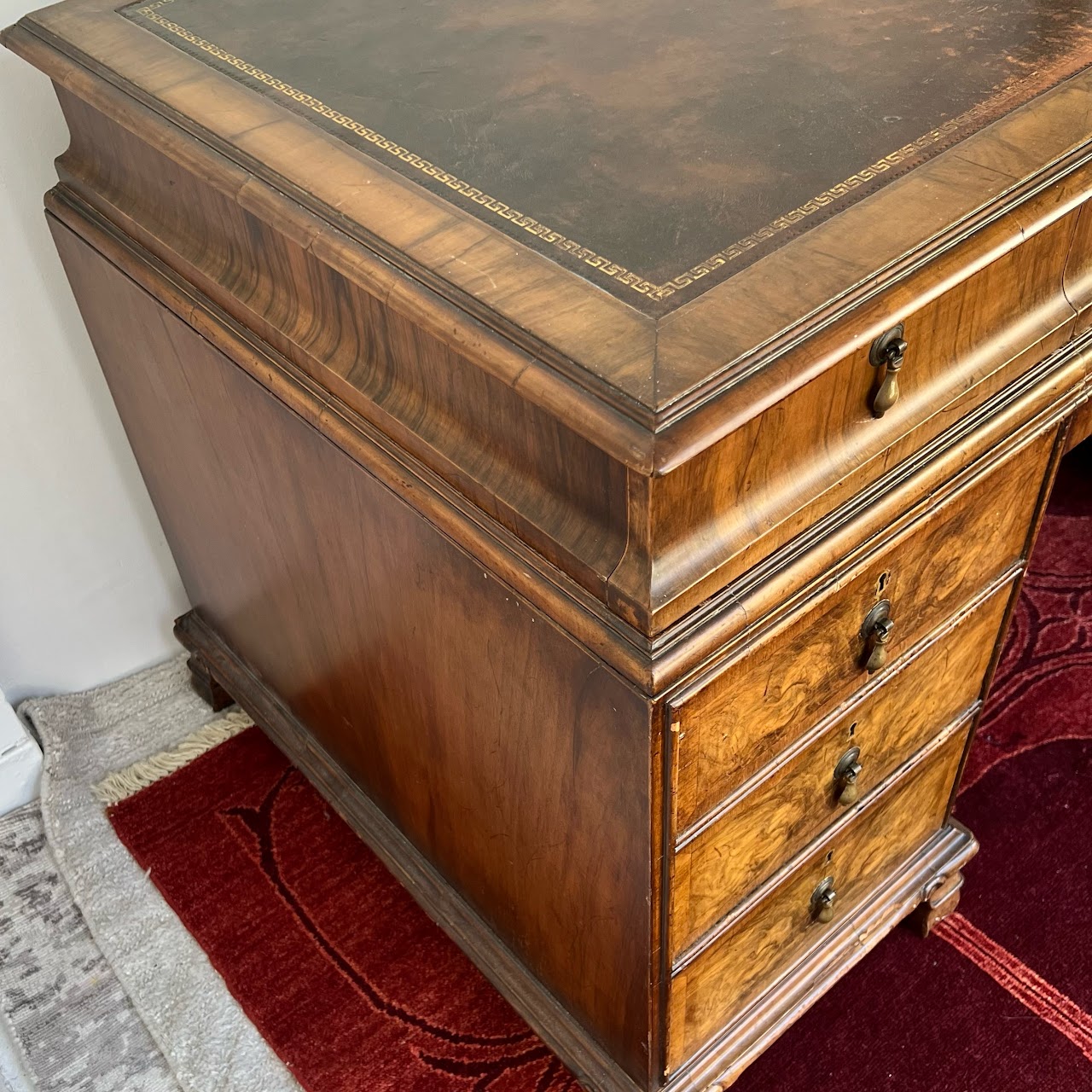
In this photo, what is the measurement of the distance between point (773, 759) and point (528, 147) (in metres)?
0.34

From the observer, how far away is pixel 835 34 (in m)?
0.65

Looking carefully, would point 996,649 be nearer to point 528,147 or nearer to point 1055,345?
point 1055,345

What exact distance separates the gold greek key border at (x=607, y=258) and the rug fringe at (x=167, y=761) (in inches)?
25.4

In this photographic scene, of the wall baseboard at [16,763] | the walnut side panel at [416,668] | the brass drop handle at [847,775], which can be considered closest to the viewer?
the walnut side panel at [416,668]

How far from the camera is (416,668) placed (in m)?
0.72

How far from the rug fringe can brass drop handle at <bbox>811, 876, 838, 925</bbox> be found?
563 mm

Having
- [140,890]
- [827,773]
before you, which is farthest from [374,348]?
[140,890]

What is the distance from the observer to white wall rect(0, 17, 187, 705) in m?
0.87

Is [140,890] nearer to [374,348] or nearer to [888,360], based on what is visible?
[374,348]

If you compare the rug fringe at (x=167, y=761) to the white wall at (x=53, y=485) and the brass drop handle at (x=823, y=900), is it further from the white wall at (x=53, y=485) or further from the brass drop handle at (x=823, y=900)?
the brass drop handle at (x=823, y=900)

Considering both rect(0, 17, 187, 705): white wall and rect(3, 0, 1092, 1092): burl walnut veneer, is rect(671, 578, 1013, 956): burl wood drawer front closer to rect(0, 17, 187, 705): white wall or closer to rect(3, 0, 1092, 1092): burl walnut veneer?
rect(3, 0, 1092, 1092): burl walnut veneer

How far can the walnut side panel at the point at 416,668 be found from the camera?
605 mm

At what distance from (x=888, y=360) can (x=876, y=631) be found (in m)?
0.18

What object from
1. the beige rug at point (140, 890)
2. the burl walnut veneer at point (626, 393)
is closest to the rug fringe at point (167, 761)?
the beige rug at point (140, 890)
